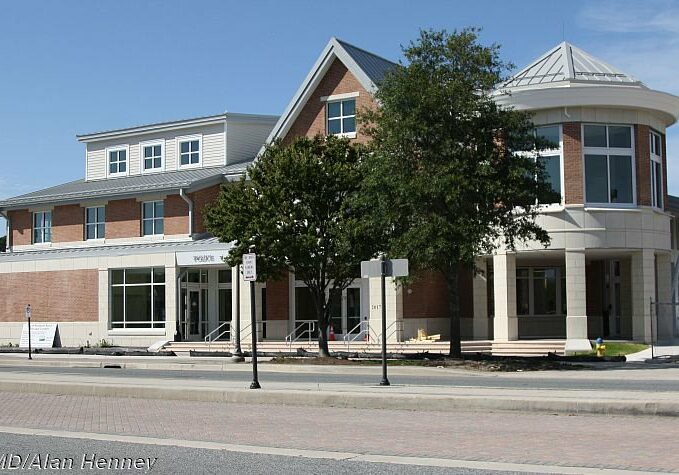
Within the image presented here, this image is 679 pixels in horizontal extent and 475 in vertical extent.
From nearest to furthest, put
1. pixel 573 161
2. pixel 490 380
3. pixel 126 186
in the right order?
pixel 490 380
pixel 573 161
pixel 126 186

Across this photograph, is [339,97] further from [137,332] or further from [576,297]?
[137,332]

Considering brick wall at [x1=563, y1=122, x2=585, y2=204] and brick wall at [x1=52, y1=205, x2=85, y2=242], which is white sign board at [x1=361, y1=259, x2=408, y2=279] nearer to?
brick wall at [x1=563, y1=122, x2=585, y2=204]

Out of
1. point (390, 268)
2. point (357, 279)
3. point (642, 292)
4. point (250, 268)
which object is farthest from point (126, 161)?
point (390, 268)

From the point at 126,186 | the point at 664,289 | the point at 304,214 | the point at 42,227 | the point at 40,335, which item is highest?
the point at 126,186

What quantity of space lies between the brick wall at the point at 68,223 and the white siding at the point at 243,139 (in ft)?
28.2

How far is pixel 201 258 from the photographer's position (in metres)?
44.2

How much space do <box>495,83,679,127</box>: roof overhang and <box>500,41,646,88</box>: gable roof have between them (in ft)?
3.67

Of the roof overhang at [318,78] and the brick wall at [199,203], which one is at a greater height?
the roof overhang at [318,78]

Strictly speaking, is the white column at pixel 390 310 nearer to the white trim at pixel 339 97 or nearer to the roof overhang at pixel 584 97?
the white trim at pixel 339 97

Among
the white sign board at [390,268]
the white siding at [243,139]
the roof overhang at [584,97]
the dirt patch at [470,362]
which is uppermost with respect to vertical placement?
the white siding at [243,139]

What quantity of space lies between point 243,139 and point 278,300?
11.8 m

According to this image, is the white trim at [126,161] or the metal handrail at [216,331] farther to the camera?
the white trim at [126,161]

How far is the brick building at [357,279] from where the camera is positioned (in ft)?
120

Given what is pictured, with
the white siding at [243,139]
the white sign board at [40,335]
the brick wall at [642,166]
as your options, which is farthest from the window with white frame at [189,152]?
the brick wall at [642,166]
